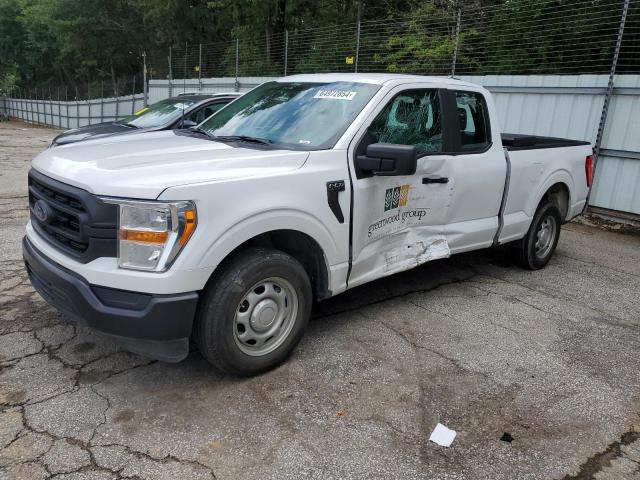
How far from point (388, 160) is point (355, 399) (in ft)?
4.97

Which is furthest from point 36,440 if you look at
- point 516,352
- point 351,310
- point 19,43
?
point 19,43

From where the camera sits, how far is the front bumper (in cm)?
275

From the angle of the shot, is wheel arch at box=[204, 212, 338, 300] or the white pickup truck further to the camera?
wheel arch at box=[204, 212, 338, 300]

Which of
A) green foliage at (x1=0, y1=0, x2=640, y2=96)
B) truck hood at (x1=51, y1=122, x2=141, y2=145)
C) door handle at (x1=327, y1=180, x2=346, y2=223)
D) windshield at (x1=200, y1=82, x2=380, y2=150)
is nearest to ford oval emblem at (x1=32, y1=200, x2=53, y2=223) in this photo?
windshield at (x1=200, y1=82, x2=380, y2=150)

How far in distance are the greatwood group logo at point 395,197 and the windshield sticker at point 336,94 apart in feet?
2.48

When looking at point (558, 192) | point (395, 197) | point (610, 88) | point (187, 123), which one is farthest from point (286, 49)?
point (395, 197)

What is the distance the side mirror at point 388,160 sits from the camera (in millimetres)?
3396

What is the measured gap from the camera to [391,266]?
415 centimetres

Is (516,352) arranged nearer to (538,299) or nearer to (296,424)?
(538,299)

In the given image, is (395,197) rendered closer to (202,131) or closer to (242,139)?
(242,139)

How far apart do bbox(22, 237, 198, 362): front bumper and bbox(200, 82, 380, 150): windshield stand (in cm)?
140

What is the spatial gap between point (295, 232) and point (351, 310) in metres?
1.34

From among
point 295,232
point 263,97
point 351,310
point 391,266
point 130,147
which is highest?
point 263,97

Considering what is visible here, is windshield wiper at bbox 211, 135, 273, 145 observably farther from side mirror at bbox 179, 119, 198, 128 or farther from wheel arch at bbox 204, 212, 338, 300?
side mirror at bbox 179, 119, 198, 128
